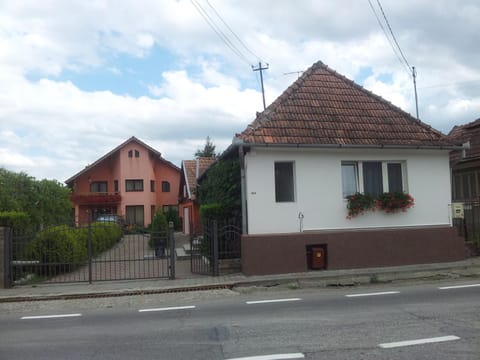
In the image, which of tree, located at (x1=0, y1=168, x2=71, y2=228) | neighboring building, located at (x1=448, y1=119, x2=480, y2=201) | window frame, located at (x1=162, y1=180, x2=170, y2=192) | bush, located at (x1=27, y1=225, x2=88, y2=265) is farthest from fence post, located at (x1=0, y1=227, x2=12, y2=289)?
window frame, located at (x1=162, y1=180, x2=170, y2=192)

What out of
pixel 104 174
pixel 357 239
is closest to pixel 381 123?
pixel 357 239

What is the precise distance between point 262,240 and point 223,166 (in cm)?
321

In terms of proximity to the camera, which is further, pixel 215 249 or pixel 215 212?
pixel 215 212

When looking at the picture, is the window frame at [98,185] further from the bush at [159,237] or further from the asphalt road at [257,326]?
the asphalt road at [257,326]

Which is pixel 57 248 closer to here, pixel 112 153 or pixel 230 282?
pixel 230 282

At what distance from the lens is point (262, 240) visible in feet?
41.9

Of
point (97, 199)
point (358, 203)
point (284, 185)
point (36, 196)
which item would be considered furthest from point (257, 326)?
point (97, 199)

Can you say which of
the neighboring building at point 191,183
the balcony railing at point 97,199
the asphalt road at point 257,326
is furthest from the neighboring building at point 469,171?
the balcony railing at point 97,199

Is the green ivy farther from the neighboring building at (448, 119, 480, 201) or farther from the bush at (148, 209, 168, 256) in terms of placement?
the neighboring building at (448, 119, 480, 201)

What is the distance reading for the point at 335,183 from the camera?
13.8 meters

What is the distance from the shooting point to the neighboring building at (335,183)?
13.1 m

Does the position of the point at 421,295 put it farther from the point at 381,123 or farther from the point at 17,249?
the point at 17,249

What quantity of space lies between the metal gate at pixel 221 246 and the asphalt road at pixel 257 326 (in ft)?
8.08

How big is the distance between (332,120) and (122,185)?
34.4m
